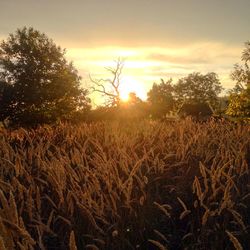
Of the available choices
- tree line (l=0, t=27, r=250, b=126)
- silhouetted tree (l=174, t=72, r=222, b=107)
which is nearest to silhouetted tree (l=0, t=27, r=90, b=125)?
tree line (l=0, t=27, r=250, b=126)

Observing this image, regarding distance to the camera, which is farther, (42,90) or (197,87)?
(197,87)

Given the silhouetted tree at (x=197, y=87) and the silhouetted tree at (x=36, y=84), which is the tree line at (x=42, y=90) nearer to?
the silhouetted tree at (x=36, y=84)

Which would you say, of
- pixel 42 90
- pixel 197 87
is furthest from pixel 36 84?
pixel 197 87

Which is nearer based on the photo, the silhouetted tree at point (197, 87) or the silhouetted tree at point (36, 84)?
the silhouetted tree at point (36, 84)

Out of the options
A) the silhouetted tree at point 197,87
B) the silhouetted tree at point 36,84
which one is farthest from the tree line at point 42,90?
the silhouetted tree at point 197,87

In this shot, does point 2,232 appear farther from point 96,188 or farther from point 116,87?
point 116,87

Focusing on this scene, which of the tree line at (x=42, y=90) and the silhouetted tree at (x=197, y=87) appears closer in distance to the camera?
the tree line at (x=42, y=90)

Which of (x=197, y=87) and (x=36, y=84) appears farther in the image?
(x=197, y=87)

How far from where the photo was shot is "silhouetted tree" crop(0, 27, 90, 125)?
4262 centimetres

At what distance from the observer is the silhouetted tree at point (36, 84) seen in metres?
42.6

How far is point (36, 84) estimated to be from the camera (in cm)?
4481

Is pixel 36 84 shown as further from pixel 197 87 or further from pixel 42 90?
pixel 197 87

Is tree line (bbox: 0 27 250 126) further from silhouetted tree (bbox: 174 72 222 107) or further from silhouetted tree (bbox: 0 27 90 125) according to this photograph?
silhouetted tree (bbox: 174 72 222 107)

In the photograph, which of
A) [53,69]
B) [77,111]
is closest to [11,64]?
[53,69]
